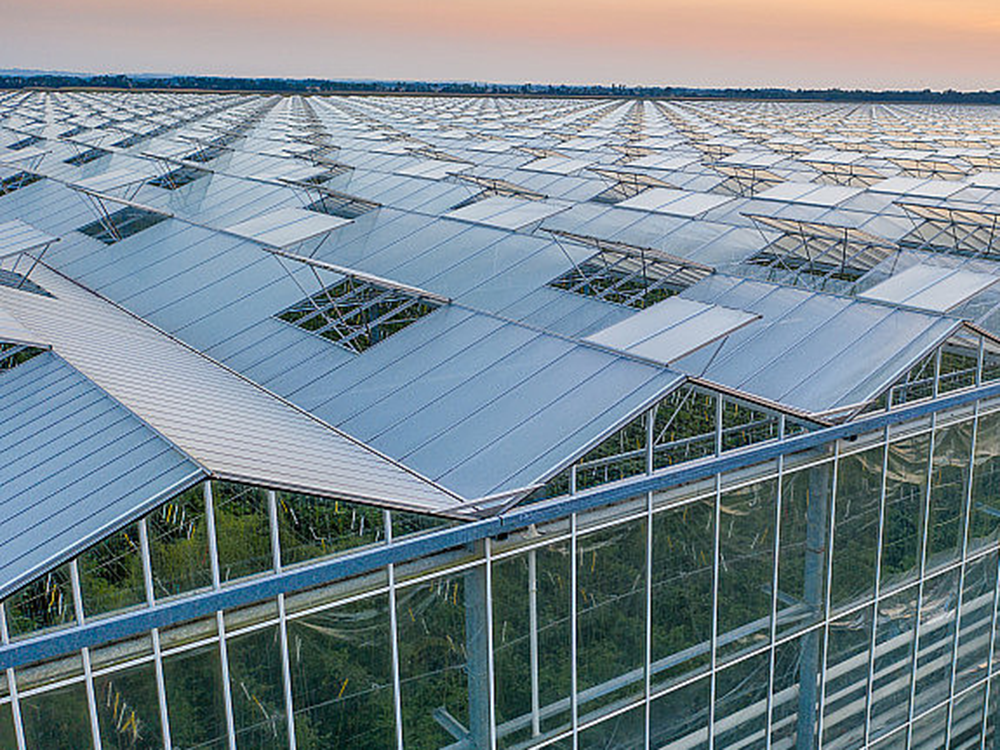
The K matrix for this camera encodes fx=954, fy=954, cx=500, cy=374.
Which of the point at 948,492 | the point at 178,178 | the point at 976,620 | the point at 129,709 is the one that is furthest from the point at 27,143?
the point at 976,620

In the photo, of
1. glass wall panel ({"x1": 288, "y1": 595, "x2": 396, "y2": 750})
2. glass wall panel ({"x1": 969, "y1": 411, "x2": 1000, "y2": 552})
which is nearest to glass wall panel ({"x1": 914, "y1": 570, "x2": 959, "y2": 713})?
glass wall panel ({"x1": 969, "y1": 411, "x2": 1000, "y2": 552})

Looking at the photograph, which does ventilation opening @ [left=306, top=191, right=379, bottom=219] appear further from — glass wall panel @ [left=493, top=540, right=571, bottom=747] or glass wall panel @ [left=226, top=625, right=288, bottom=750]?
glass wall panel @ [left=226, top=625, right=288, bottom=750]

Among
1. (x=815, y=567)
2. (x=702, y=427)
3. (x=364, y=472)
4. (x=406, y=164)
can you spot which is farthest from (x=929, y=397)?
(x=406, y=164)

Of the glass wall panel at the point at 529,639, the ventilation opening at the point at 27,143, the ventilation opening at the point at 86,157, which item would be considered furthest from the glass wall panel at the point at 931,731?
the ventilation opening at the point at 27,143

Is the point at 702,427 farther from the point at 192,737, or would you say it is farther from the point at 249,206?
the point at 249,206

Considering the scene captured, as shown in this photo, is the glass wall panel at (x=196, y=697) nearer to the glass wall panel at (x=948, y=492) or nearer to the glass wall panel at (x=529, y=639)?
the glass wall panel at (x=529, y=639)

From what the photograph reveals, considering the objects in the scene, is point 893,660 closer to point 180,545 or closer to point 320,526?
point 320,526
